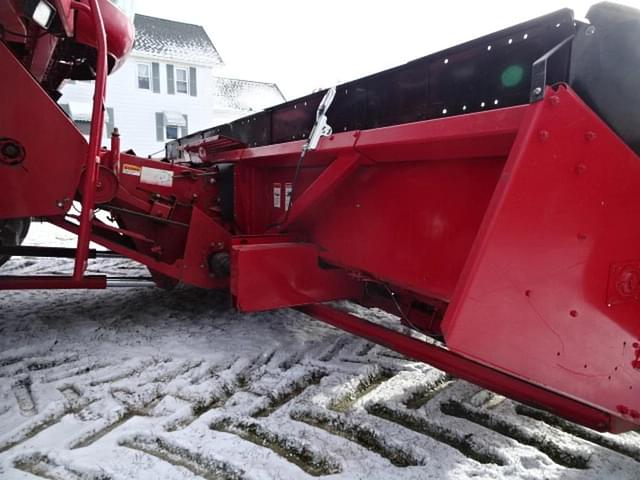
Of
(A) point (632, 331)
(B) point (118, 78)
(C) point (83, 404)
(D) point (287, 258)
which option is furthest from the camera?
(B) point (118, 78)

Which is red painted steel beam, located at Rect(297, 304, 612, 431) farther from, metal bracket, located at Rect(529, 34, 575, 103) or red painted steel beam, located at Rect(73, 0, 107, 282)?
red painted steel beam, located at Rect(73, 0, 107, 282)

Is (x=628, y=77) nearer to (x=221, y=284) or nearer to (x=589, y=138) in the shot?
(x=589, y=138)

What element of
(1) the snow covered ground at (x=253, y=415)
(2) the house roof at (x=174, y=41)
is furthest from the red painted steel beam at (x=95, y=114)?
(2) the house roof at (x=174, y=41)

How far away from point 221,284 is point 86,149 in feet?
4.16

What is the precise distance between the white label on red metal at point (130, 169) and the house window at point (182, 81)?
21.1 meters

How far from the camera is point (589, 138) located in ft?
4.73

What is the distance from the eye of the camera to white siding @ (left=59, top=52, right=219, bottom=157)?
20.5 metres

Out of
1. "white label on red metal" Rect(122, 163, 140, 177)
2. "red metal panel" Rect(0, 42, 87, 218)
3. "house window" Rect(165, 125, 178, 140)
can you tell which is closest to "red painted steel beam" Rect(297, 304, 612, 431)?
"white label on red metal" Rect(122, 163, 140, 177)

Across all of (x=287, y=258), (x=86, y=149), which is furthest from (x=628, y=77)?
(x=86, y=149)

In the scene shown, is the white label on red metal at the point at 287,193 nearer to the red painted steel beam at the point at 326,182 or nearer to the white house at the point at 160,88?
the red painted steel beam at the point at 326,182

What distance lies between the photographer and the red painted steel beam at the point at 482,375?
1.83 m

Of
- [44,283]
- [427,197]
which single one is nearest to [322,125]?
[427,197]

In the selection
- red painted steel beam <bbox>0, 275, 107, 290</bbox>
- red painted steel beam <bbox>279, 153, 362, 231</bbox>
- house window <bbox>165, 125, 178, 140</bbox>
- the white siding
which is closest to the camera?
red painted steel beam <bbox>279, 153, 362, 231</bbox>

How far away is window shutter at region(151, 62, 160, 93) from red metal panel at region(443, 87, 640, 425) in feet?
75.1
